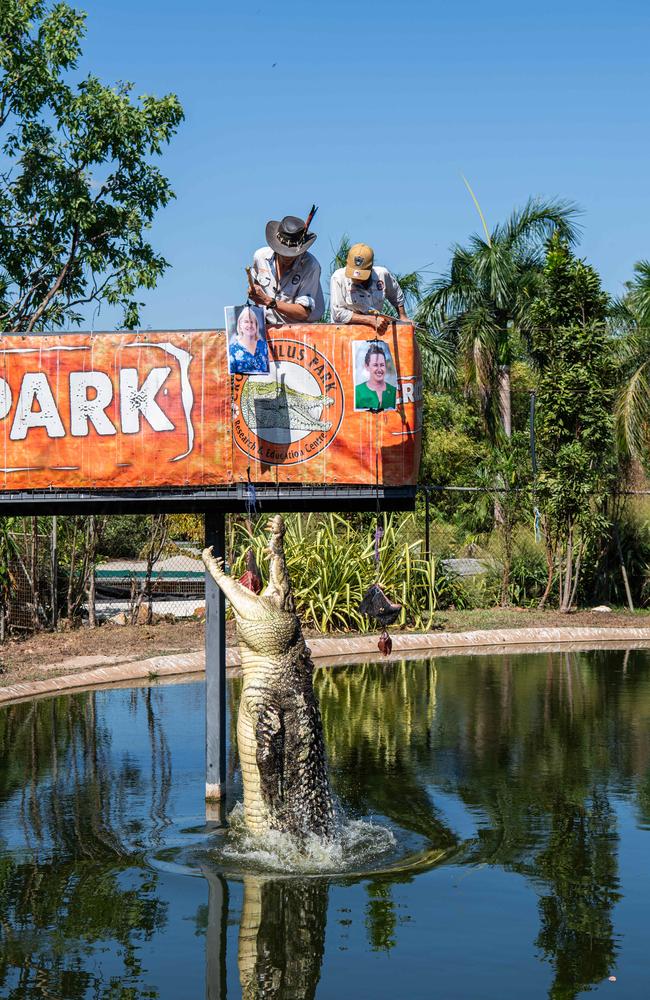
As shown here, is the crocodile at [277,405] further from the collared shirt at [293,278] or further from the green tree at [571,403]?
the green tree at [571,403]

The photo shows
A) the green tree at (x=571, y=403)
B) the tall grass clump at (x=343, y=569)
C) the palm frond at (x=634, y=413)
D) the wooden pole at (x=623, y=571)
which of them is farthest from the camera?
the palm frond at (x=634, y=413)

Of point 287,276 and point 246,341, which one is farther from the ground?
point 287,276

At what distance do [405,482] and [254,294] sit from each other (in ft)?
6.26

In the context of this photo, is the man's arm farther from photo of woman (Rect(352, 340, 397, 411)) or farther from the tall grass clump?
the tall grass clump

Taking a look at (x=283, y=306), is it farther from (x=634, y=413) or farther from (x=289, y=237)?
(x=634, y=413)

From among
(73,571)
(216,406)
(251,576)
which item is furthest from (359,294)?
(73,571)

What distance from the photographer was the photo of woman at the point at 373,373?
31.8 feet

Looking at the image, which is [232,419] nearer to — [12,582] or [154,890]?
[154,890]

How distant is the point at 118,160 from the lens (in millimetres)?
20938

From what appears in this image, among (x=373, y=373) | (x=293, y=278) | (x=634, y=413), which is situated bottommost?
(x=373, y=373)

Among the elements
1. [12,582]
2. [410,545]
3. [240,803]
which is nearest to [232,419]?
[240,803]

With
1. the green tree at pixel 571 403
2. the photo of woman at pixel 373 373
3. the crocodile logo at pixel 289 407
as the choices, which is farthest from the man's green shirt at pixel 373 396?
the green tree at pixel 571 403

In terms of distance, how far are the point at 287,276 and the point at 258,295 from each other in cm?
49

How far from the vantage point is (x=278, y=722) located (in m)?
8.91
